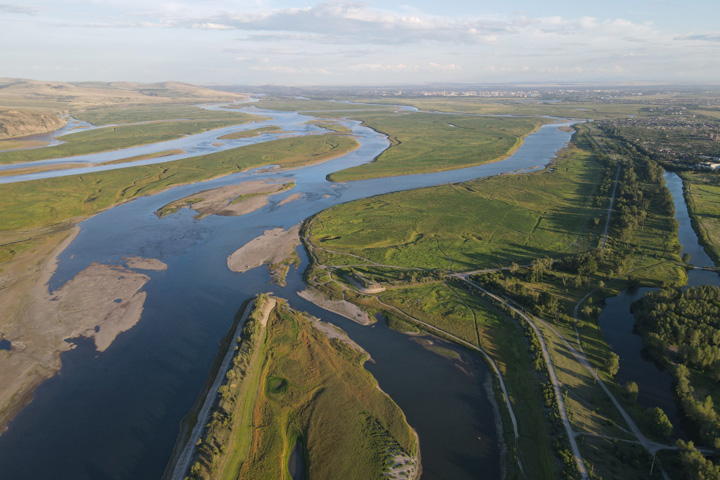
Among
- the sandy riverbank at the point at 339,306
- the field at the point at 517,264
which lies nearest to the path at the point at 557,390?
the field at the point at 517,264

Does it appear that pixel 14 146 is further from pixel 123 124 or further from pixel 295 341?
pixel 295 341

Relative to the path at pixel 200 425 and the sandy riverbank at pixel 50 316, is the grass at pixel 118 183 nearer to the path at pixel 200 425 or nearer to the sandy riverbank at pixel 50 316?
the sandy riverbank at pixel 50 316

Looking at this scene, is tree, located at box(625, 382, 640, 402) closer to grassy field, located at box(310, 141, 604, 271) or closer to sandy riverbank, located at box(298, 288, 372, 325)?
grassy field, located at box(310, 141, 604, 271)

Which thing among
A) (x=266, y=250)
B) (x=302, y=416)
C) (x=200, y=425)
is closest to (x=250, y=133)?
(x=266, y=250)

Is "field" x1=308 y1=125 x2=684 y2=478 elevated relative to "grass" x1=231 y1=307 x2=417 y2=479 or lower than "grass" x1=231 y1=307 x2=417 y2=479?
elevated

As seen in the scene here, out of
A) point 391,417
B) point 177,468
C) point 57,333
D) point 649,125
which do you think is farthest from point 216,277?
point 649,125

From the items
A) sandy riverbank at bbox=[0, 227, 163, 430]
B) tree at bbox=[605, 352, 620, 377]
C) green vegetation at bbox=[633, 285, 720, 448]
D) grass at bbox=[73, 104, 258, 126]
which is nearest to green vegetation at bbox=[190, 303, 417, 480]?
sandy riverbank at bbox=[0, 227, 163, 430]
